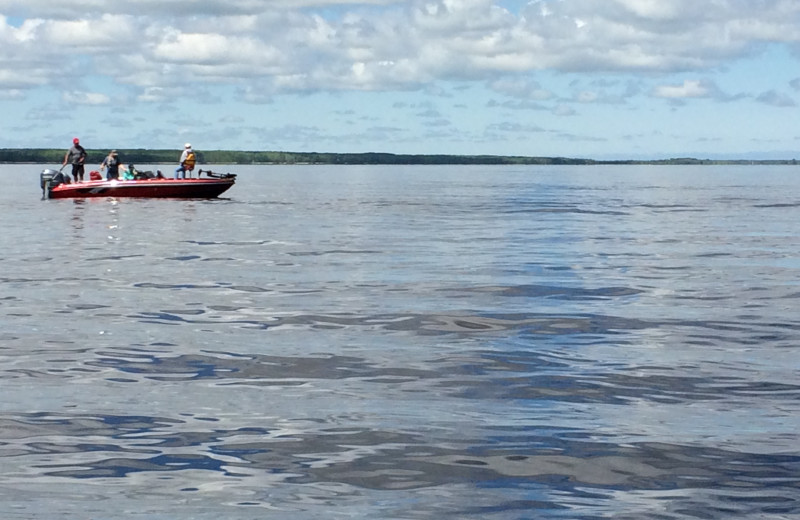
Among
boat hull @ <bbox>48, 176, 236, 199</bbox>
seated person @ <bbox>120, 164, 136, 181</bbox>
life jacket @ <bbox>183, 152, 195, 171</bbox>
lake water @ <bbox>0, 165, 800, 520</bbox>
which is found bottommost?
lake water @ <bbox>0, 165, 800, 520</bbox>

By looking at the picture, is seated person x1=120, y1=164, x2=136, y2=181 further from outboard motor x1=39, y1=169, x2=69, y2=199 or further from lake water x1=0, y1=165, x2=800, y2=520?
lake water x1=0, y1=165, x2=800, y2=520

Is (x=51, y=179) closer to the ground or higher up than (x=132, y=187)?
higher up

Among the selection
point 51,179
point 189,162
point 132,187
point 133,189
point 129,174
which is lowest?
point 133,189

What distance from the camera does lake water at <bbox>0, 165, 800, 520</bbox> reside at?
8.65m

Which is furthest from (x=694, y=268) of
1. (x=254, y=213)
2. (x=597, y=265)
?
(x=254, y=213)

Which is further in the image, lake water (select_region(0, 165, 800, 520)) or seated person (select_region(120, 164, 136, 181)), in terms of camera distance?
seated person (select_region(120, 164, 136, 181))

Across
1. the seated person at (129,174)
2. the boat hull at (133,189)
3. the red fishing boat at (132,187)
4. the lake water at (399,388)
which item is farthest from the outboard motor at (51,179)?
the lake water at (399,388)

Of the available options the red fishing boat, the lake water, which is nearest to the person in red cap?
the red fishing boat

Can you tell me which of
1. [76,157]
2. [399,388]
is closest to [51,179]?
[76,157]

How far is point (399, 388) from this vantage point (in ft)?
41.9

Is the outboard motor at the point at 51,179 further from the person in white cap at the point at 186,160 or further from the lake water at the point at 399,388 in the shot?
the lake water at the point at 399,388

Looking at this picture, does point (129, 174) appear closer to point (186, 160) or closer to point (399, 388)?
point (186, 160)

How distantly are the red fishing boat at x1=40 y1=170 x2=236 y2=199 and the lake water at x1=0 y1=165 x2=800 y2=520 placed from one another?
30.1 metres

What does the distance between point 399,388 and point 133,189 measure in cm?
4873
